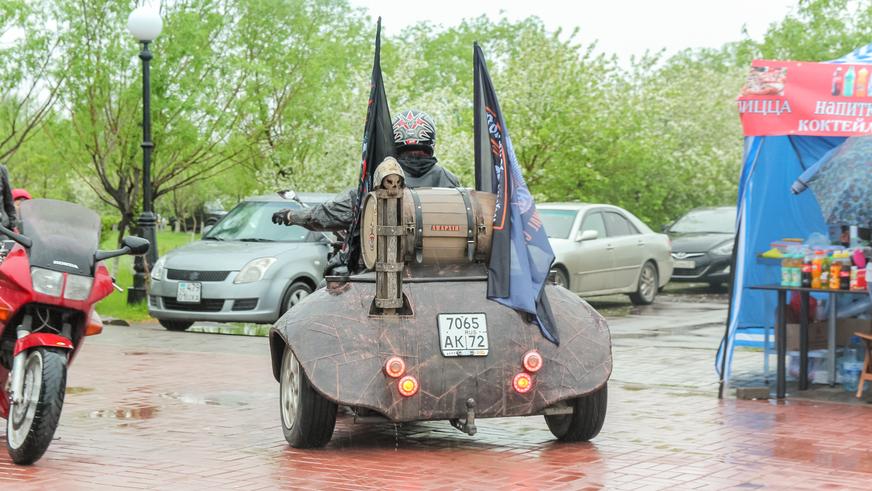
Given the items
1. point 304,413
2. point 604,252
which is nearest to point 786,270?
point 304,413

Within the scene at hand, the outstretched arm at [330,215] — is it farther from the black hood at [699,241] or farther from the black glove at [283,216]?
the black hood at [699,241]

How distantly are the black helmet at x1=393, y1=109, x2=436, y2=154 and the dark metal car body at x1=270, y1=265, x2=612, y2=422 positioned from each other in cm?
94

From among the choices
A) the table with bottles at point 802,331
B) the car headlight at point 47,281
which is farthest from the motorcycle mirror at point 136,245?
the table with bottles at point 802,331

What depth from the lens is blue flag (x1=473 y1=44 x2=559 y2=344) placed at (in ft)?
24.6

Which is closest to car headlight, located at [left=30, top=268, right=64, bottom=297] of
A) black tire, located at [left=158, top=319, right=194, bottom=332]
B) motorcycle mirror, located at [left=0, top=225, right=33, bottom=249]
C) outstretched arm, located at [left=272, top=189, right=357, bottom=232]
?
motorcycle mirror, located at [left=0, top=225, right=33, bottom=249]

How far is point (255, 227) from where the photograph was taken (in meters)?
16.2

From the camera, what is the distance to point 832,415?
29.9 ft

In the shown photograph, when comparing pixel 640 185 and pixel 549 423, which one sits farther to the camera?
pixel 640 185

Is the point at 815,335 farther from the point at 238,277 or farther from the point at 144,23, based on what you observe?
the point at 144,23

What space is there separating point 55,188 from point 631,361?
24.6 meters

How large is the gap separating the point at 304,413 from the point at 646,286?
43.7 ft

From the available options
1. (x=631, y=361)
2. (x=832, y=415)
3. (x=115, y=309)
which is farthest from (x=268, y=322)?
(x=832, y=415)

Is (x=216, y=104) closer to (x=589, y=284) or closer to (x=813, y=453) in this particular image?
(x=589, y=284)

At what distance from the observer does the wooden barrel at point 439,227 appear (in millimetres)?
7582
